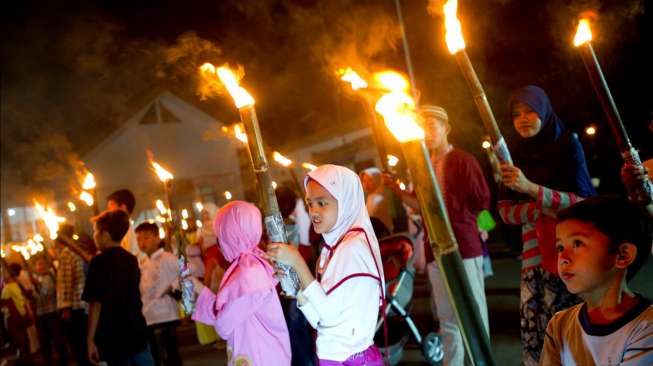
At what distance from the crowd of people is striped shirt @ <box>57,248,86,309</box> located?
1542mm

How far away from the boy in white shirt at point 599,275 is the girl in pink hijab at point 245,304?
6.42 ft

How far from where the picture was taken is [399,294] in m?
6.12

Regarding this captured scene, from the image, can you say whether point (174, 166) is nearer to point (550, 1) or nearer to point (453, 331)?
point (550, 1)

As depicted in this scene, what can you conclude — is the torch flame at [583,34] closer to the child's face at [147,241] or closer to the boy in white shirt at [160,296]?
the boy in white shirt at [160,296]

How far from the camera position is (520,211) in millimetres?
3707

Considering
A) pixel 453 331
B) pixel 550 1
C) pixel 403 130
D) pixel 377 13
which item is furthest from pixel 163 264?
pixel 377 13

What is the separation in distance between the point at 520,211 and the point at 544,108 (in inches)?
29.3

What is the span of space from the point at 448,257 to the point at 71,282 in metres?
7.85

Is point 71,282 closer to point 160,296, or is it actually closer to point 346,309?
point 160,296

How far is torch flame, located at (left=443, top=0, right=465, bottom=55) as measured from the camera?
9.25 feet

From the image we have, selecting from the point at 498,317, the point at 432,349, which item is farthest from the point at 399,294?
the point at 498,317

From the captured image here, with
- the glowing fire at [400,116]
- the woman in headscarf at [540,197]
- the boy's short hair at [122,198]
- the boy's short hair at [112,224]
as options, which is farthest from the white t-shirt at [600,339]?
the boy's short hair at [122,198]

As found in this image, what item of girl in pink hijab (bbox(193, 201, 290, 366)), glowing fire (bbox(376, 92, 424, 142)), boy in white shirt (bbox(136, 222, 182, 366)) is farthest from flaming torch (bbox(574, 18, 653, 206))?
boy in white shirt (bbox(136, 222, 182, 366))

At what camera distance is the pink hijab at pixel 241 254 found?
3.67 m
